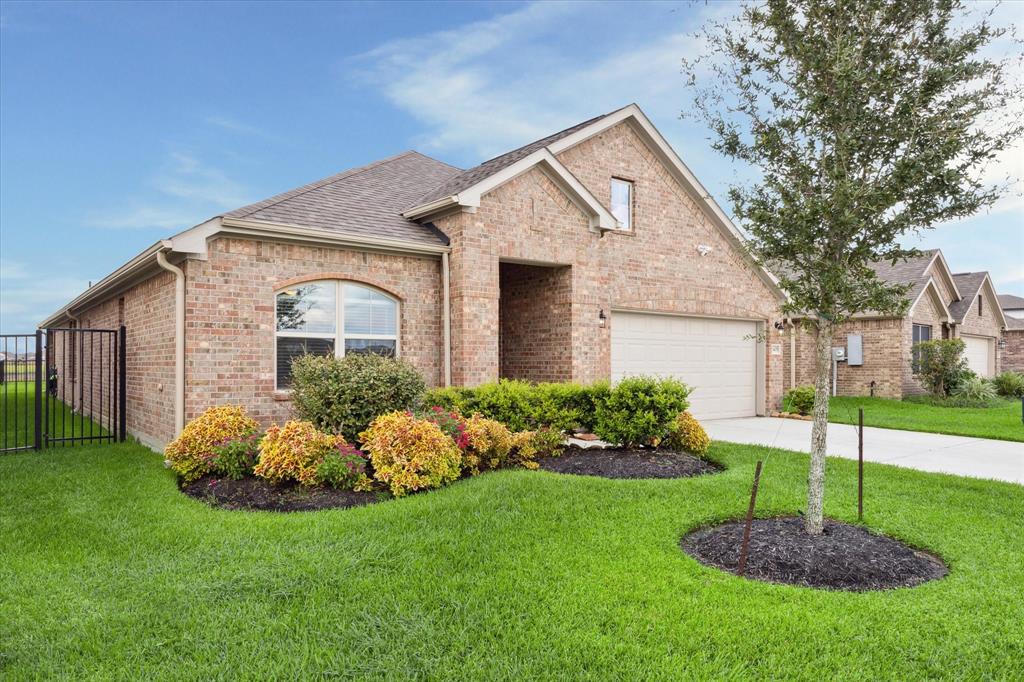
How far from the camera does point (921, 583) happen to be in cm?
454

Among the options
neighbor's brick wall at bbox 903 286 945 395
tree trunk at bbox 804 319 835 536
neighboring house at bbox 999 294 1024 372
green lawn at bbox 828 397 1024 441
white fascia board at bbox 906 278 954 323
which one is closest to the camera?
tree trunk at bbox 804 319 835 536

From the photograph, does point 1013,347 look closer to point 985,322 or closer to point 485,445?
point 985,322

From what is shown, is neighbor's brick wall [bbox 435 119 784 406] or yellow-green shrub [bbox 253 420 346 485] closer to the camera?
yellow-green shrub [bbox 253 420 346 485]

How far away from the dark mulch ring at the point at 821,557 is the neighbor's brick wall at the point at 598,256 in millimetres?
5813

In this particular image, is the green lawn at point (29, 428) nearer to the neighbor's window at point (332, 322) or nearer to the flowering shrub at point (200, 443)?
the flowering shrub at point (200, 443)

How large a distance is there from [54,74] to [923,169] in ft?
52.3

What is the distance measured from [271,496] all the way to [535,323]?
21.9ft

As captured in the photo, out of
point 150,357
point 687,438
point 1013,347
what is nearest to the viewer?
point 687,438

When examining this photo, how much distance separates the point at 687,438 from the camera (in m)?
8.99

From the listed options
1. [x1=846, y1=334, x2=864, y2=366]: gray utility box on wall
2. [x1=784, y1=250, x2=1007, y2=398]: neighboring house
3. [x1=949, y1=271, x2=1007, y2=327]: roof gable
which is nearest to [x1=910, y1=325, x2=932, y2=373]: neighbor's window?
[x1=784, y1=250, x2=1007, y2=398]: neighboring house

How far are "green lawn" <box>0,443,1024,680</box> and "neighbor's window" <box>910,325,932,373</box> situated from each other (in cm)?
1672

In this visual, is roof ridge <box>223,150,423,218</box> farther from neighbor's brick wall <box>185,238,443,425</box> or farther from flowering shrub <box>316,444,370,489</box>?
flowering shrub <box>316,444,370,489</box>

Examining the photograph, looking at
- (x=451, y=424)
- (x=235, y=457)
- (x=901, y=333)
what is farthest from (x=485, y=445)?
(x=901, y=333)

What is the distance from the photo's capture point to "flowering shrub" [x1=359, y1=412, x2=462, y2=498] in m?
6.72
